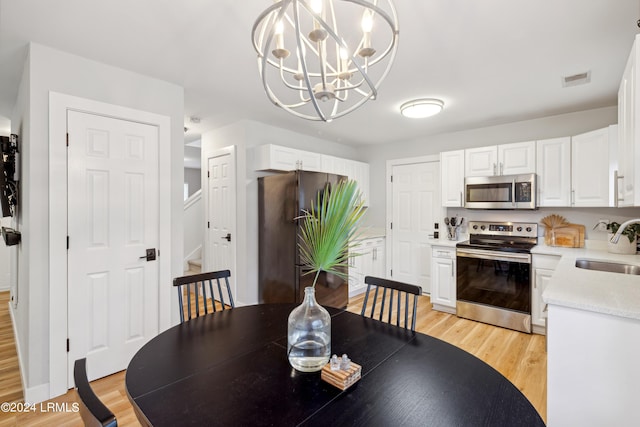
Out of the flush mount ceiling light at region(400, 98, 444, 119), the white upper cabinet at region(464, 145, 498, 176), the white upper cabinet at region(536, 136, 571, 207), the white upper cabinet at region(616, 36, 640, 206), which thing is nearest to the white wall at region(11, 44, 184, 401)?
the flush mount ceiling light at region(400, 98, 444, 119)

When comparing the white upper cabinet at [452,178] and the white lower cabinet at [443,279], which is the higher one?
the white upper cabinet at [452,178]

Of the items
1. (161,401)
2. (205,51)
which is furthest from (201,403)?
(205,51)

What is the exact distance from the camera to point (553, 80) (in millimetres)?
2570

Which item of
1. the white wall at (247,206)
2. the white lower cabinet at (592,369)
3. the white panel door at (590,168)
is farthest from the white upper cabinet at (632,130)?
the white wall at (247,206)

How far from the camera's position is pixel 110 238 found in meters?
2.32

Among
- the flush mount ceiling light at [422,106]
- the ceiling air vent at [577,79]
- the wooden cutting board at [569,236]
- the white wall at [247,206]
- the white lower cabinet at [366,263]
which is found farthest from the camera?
the white lower cabinet at [366,263]

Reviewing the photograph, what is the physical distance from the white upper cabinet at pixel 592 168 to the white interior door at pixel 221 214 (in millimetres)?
3773

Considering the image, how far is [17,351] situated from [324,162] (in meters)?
3.71

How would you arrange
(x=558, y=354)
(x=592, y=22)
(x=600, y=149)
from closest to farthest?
(x=558, y=354), (x=592, y=22), (x=600, y=149)

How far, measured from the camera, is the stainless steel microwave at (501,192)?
3.39 m

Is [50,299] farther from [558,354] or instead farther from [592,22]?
[592,22]

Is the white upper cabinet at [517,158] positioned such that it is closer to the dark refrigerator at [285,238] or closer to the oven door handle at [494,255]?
the oven door handle at [494,255]

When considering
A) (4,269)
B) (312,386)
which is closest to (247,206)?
(312,386)

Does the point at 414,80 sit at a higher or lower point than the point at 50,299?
higher
